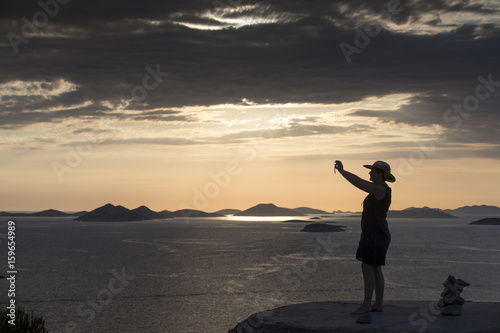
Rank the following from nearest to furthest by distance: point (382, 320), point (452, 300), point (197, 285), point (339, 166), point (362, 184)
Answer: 1. point (339, 166)
2. point (362, 184)
3. point (382, 320)
4. point (452, 300)
5. point (197, 285)

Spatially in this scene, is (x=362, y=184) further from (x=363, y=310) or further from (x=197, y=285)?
(x=197, y=285)

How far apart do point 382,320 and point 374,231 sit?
1.97 metres

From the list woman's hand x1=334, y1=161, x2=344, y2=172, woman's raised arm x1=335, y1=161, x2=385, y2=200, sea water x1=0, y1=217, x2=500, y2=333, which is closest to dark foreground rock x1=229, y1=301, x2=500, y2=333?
woman's raised arm x1=335, y1=161, x2=385, y2=200

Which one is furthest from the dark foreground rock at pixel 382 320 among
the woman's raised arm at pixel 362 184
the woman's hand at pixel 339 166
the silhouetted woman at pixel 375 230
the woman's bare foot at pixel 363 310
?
the woman's hand at pixel 339 166

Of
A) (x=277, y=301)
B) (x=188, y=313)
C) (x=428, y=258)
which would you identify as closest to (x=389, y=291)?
(x=277, y=301)

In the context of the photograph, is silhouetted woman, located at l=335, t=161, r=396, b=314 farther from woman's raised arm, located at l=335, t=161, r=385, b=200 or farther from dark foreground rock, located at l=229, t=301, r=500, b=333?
dark foreground rock, located at l=229, t=301, r=500, b=333

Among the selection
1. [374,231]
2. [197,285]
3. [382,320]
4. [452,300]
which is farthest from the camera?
[197,285]

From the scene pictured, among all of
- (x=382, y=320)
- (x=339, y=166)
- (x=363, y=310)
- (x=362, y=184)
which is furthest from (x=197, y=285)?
(x=339, y=166)

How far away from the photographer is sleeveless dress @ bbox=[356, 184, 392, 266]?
11.9 m

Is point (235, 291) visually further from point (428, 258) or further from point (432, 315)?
point (428, 258)

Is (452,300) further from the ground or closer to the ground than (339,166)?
closer to the ground

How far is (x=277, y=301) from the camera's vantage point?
50.9 meters

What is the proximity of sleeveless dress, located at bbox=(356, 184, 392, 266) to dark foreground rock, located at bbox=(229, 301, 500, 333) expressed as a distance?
4.53ft

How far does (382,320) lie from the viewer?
11914 millimetres
